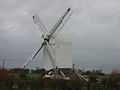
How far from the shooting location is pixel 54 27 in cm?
5469

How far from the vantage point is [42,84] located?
4297 cm

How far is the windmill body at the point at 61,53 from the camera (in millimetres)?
51562

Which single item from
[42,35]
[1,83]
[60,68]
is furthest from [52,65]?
[1,83]

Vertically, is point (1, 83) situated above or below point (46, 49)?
below

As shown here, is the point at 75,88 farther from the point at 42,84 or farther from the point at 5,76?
the point at 5,76

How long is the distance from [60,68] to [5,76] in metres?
10.3

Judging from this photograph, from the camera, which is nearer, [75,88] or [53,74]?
[75,88]

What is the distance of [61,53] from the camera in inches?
2041

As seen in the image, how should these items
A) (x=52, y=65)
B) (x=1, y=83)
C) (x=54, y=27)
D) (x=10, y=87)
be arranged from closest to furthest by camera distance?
(x=10, y=87) → (x=1, y=83) → (x=52, y=65) → (x=54, y=27)

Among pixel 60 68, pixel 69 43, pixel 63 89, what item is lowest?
pixel 63 89

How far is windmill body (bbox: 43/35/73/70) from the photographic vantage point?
5156 cm

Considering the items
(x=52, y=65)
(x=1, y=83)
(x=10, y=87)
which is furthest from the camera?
(x=52, y=65)

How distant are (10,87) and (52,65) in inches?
484

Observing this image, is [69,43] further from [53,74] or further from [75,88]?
[75,88]
